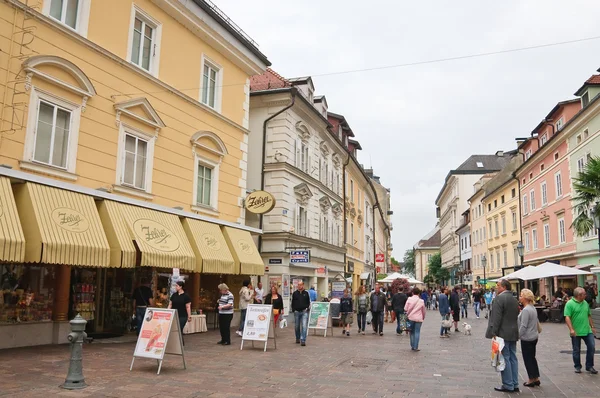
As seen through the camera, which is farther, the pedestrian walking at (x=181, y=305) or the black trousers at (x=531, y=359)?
the pedestrian walking at (x=181, y=305)

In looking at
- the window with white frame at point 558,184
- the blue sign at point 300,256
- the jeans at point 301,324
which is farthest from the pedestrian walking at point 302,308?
the window with white frame at point 558,184

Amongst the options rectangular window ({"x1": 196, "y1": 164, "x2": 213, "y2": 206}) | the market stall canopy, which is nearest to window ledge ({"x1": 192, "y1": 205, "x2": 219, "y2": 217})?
rectangular window ({"x1": 196, "y1": 164, "x2": 213, "y2": 206})

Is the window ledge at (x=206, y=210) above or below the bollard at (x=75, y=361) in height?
above

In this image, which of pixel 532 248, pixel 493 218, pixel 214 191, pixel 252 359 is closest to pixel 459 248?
pixel 493 218

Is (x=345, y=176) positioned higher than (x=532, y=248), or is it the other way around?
(x=345, y=176)

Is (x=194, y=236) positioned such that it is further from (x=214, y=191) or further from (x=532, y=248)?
(x=532, y=248)

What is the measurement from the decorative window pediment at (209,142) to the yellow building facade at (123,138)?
0.15ft

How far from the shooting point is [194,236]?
1532cm

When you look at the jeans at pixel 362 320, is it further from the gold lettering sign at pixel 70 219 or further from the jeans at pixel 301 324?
the gold lettering sign at pixel 70 219

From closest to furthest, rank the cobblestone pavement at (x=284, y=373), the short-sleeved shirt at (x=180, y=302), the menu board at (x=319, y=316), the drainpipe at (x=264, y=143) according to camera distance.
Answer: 1. the cobblestone pavement at (x=284, y=373)
2. the short-sleeved shirt at (x=180, y=302)
3. the menu board at (x=319, y=316)
4. the drainpipe at (x=264, y=143)

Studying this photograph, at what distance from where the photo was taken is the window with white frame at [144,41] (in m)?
14.2

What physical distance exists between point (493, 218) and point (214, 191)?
41.4 m

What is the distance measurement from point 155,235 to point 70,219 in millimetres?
2797

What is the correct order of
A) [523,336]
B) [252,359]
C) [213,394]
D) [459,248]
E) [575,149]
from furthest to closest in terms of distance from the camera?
[459,248] → [575,149] → [252,359] → [523,336] → [213,394]
